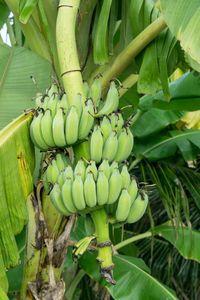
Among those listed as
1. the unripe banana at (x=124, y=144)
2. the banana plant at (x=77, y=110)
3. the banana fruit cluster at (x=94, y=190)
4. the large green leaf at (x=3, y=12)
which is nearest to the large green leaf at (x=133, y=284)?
the banana plant at (x=77, y=110)

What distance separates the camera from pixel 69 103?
98 centimetres

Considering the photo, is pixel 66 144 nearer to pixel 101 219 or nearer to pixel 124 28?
pixel 101 219

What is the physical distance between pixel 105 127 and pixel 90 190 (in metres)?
0.18

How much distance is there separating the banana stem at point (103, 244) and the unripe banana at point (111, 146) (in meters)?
0.14

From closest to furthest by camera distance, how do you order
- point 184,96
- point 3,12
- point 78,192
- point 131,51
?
point 78,192 → point 131,51 → point 3,12 → point 184,96

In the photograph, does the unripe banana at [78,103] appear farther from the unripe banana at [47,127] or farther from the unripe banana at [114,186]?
the unripe banana at [114,186]

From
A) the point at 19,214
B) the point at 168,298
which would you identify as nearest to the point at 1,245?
the point at 19,214

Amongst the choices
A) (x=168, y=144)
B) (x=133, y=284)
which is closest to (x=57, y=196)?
(x=133, y=284)

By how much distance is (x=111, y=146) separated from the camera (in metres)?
0.93

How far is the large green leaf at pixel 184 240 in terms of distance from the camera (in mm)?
1802

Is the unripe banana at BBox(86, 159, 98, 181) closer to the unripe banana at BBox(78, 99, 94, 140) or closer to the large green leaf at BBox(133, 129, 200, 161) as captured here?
the unripe banana at BBox(78, 99, 94, 140)

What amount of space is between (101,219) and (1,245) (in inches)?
10.3

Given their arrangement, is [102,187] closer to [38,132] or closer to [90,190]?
[90,190]

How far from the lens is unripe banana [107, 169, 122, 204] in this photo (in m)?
0.89
